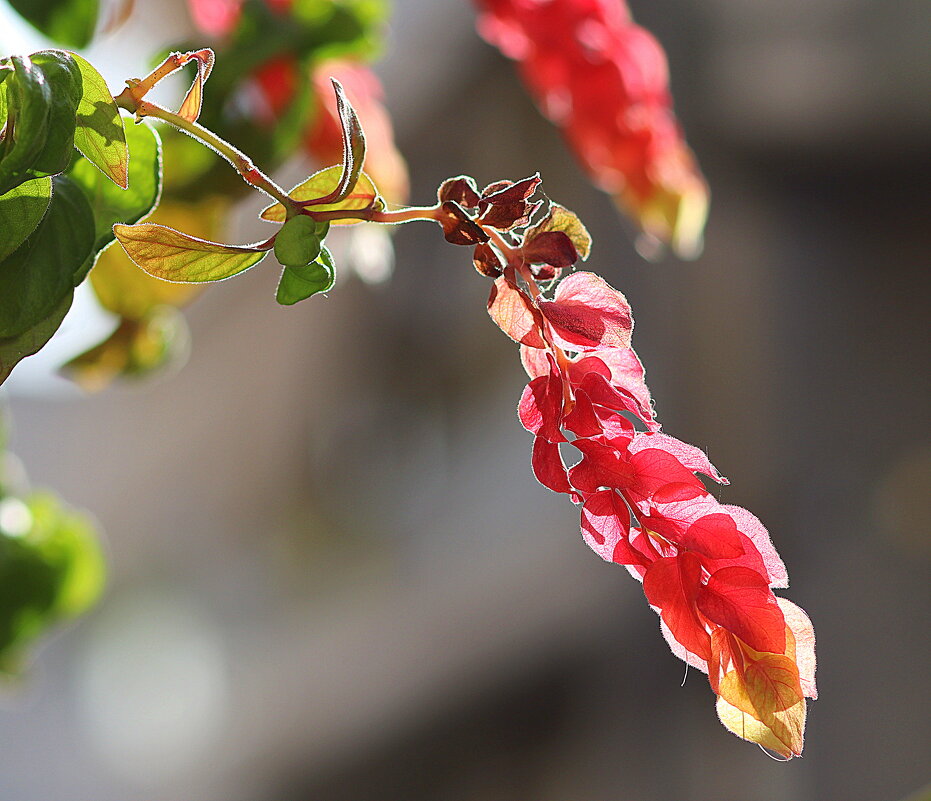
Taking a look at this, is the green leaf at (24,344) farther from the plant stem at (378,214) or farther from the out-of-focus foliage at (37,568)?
the out-of-focus foliage at (37,568)

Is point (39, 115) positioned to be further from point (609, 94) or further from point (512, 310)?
point (609, 94)

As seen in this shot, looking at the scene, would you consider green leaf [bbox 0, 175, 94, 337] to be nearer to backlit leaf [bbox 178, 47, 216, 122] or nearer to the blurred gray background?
backlit leaf [bbox 178, 47, 216, 122]

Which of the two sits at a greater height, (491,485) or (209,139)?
(209,139)

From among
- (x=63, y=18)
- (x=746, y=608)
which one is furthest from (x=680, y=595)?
(x=63, y=18)

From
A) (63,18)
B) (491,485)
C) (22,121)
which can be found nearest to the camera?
(22,121)

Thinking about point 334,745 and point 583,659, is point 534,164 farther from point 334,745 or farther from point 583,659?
point 334,745

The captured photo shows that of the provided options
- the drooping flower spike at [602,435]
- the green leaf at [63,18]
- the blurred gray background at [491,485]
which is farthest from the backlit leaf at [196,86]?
the blurred gray background at [491,485]
